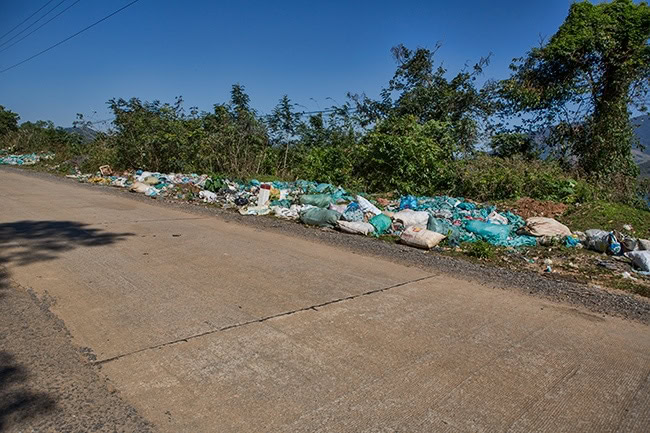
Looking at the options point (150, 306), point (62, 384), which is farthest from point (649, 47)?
point (62, 384)

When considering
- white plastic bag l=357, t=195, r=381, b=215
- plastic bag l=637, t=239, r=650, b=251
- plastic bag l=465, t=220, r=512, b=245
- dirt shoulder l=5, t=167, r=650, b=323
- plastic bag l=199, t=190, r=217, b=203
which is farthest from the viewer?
plastic bag l=199, t=190, r=217, b=203

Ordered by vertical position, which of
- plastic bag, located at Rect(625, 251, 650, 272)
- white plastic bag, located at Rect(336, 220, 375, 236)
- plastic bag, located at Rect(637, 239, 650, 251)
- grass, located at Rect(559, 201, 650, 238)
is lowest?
white plastic bag, located at Rect(336, 220, 375, 236)

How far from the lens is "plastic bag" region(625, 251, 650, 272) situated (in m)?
5.78

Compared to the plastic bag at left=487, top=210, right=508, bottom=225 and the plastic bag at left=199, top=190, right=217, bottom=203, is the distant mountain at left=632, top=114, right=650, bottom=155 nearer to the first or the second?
the plastic bag at left=487, top=210, right=508, bottom=225

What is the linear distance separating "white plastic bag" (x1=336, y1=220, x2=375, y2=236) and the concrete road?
1754mm

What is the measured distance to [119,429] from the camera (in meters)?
2.17

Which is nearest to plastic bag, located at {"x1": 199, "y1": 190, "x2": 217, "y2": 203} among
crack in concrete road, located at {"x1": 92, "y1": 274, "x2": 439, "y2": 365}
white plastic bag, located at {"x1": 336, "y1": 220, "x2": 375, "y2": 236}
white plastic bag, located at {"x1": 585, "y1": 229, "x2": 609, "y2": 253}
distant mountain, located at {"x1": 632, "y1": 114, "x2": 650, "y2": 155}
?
white plastic bag, located at {"x1": 336, "y1": 220, "x2": 375, "y2": 236}

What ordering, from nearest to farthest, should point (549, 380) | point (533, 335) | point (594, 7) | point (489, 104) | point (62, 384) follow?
point (62, 384) < point (549, 380) < point (533, 335) < point (594, 7) < point (489, 104)

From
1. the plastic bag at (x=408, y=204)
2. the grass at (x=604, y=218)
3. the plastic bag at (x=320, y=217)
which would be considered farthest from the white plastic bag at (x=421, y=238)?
the grass at (x=604, y=218)

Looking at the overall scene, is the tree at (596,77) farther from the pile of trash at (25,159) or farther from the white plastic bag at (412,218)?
the pile of trash at (25,159)

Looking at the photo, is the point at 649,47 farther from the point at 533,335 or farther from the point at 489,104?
the point at 533,335

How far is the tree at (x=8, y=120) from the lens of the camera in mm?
37075

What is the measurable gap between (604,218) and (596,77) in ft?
25.1

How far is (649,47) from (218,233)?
13590 mm
